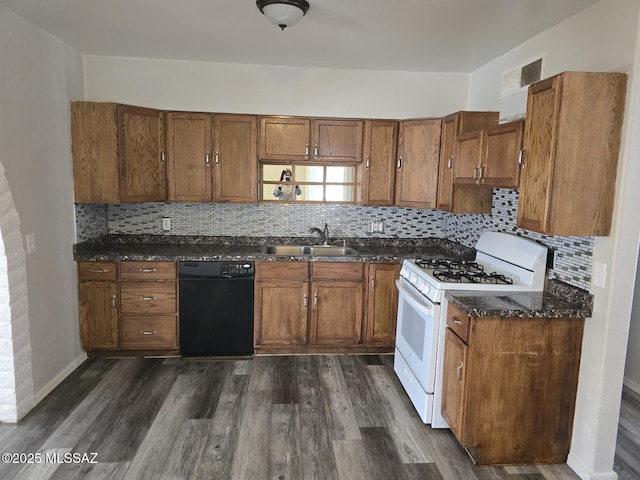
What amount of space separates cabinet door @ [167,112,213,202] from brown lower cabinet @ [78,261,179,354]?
28.0 inches

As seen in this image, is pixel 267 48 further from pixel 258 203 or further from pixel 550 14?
pixel 550 14

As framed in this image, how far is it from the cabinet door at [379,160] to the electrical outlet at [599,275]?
6.58ft

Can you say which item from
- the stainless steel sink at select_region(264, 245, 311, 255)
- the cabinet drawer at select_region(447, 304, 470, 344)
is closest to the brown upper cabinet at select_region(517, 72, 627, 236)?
the cabinet drawer at select_region(447, 304, 470, 344)

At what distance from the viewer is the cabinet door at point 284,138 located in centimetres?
389

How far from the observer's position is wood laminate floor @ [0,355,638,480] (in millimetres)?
2328

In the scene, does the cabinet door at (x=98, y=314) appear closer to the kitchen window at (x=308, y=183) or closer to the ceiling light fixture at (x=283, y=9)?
the kitchen window at (x=308, y=183)

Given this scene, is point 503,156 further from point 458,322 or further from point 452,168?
point 458,322

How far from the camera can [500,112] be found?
3453mm

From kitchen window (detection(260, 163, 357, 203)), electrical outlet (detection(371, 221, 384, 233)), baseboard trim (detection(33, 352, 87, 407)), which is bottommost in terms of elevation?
baseboard trim (detection(33, 352, 87, 407))

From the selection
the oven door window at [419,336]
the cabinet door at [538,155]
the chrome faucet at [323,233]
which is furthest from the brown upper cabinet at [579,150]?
the chrome faucet at [323,233]

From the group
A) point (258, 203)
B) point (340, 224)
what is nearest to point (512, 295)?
point (340, 224)

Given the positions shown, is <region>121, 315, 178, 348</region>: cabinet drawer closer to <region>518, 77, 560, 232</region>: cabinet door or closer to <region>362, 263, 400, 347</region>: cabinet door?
<region>362, 263, 400, 347</region>: cabinet door

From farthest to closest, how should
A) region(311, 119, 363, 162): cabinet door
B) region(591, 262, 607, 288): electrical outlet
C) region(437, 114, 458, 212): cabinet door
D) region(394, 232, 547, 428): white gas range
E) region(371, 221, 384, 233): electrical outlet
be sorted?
region(371, 221, 384, 233): electrical outlet, region(311, 119, 363, 162): cabinet door, region(437, 114, 458, 212): cabinet door, region(394, 232, 547, 428): white gas range, region(591, 262, 607, 288): electrical outlet

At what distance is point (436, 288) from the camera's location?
2.70 m
